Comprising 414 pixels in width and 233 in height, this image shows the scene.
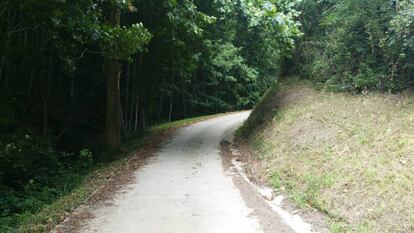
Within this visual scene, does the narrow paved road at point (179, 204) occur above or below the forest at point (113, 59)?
below

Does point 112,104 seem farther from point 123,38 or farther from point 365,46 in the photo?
point 365,46

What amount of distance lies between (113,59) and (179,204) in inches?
321

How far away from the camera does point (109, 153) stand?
1510 cm

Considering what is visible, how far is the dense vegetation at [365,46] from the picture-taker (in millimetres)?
12734

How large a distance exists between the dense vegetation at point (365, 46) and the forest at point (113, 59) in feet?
0.12

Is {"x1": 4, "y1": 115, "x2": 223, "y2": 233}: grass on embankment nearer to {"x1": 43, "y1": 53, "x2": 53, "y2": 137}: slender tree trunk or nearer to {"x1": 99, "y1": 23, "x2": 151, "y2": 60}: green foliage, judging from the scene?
{"x1": 99, "y1": 23, "x2": 151, "y2": 60}: green foliage

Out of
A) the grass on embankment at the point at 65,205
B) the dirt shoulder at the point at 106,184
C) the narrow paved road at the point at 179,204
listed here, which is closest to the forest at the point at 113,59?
the grass on embankment at the point at 65,205

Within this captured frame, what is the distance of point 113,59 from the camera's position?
15.2 metres

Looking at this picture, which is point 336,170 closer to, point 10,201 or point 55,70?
point 10,201

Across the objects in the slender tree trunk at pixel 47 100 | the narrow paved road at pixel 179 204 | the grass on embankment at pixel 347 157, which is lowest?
the narrow paved road at pixel 179 204

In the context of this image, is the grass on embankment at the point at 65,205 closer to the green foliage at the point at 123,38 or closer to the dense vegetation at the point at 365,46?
the green foliage at the point at 123,38

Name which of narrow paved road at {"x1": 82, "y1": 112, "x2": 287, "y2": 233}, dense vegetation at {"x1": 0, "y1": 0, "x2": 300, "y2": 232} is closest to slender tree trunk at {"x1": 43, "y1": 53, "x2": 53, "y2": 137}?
dense vegetation at {"x1": 0, "y1": 0, "x2": 300, "y2": 232}

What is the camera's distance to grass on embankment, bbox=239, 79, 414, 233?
681 centimetres

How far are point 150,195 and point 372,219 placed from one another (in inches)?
186
